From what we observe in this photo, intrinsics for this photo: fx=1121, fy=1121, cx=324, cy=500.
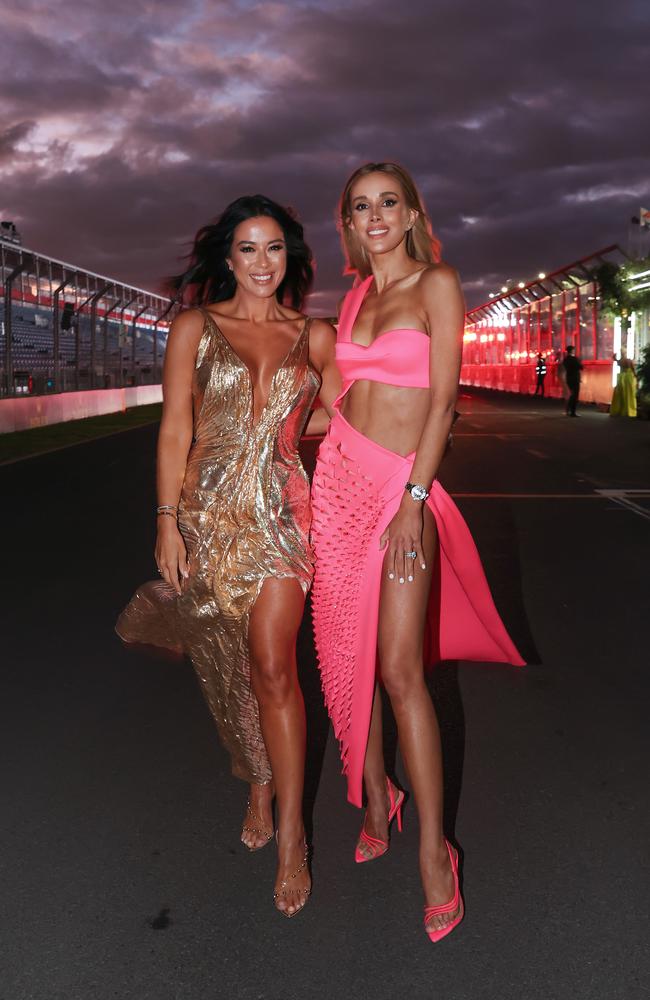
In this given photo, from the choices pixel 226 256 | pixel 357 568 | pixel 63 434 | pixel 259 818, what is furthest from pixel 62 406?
pixel 357 568

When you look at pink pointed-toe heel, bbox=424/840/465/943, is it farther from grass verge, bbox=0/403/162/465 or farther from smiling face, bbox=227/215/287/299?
grass verge, bbox=0/403/162/465

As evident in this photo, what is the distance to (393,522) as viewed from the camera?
2982 mm

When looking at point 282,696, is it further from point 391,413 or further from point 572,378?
point 572,378

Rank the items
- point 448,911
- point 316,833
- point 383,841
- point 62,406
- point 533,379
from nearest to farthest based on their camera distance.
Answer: point 448,911
point 383,841
point 316,833
point 62,406
point 533,379

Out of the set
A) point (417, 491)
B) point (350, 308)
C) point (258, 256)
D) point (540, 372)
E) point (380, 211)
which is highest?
point (380, 211)

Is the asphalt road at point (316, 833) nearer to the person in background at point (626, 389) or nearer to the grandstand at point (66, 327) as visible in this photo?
the grandstand at point (66, 327)

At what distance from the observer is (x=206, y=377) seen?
315cm

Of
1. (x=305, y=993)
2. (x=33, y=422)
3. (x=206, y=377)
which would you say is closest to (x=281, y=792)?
(x=305, y=993)

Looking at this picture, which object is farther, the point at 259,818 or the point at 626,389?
the point at 626,389

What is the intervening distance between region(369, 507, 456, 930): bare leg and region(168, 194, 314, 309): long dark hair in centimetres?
103

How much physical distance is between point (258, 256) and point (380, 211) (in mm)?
395

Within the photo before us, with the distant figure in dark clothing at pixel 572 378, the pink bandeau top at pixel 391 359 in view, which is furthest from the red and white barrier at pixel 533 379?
the pink bandeau top at pixel 391 359

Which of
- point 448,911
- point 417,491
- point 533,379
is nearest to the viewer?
point 448,911

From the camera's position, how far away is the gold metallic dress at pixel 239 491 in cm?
314
